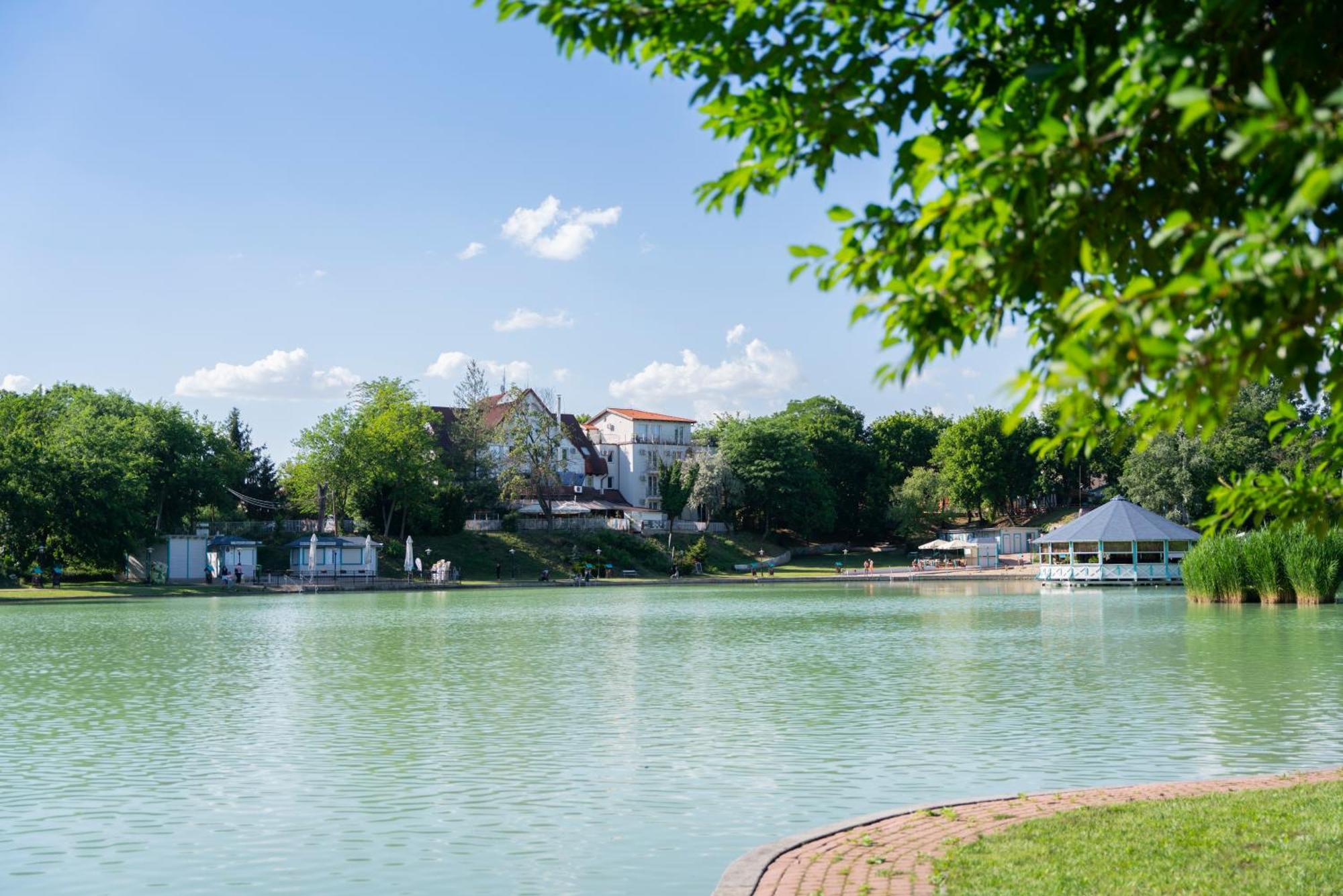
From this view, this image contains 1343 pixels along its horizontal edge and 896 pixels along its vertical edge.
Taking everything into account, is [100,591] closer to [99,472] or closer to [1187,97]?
[99,472]

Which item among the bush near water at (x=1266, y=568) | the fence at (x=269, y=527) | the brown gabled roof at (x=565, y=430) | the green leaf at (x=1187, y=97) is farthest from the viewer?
the brown gabled roof at (x=565, y=430)

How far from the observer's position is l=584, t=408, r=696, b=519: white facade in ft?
387

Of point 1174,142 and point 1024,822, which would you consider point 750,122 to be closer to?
point 1174,142

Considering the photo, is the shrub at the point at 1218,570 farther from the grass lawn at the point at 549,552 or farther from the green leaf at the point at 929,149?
the grass lawn at the point at 549,552

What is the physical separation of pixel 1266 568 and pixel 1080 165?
41356mm

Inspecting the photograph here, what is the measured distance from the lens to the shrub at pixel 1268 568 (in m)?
41.7

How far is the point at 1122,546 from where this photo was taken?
221 ft

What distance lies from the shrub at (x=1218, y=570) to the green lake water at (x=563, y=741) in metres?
10.8

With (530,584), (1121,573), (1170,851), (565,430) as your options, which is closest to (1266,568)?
(1121,573)

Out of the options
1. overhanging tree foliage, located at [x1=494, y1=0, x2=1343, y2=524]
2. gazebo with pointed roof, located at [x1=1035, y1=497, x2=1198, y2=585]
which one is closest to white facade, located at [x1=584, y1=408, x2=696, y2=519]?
gazebo with pointed roof, located at [x1=1035, y1=497, x2=1198, y2=585]

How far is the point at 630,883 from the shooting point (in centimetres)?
912

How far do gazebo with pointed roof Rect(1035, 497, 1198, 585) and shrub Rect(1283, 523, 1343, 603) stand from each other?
885 inches

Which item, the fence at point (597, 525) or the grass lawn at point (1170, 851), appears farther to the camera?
the fence at point (597, 525)

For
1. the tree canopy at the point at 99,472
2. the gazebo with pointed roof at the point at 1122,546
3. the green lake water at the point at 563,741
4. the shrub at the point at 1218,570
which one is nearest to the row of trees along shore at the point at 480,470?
the tree canopy at the point at 99,472
